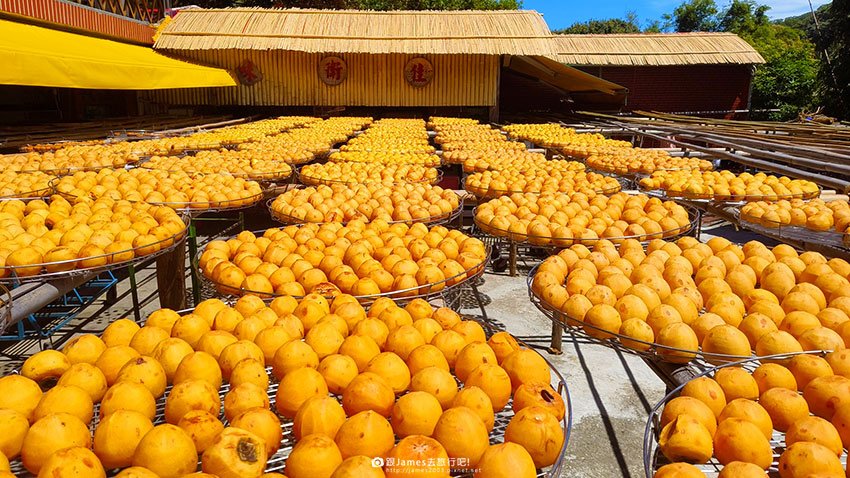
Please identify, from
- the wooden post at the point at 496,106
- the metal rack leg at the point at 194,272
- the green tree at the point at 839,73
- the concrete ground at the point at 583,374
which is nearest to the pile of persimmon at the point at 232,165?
the metal rack leg at the point at 194,272

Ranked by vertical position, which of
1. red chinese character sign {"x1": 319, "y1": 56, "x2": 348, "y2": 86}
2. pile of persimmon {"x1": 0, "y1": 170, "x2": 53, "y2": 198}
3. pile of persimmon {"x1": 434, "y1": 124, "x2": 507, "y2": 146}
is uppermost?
red chinese character sign {"x1": 319, "y1": 56, "x2": 348, "y2": 86}

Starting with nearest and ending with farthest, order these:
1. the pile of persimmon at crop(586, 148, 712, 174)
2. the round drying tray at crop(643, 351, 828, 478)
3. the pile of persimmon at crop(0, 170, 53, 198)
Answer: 1. the round drying tray at crop(643, 351, 828, 478)
2. the pile of persimmon at crop(0, 170, 53, 198)
3. the pile of persimmon at crop(586, 148, 712, 174)

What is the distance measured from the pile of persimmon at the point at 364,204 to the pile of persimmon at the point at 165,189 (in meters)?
0.53

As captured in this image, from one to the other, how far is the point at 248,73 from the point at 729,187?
679 inches

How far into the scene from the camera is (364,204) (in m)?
5.32

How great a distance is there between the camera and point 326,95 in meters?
19.5

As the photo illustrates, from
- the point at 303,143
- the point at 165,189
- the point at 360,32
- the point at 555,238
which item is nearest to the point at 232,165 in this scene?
the point at 165,189

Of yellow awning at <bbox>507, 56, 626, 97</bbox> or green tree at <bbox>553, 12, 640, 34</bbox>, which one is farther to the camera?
green tree at <bbox>553, 12, 640, 34</bbox>

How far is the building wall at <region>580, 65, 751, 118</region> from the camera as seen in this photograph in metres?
24.3

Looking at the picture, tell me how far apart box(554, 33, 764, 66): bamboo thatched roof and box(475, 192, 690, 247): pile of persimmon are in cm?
1907

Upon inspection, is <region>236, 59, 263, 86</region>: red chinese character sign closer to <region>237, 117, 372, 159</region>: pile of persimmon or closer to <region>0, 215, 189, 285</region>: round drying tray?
<region>237, 117, 372, 159</region>: pile of persimmon

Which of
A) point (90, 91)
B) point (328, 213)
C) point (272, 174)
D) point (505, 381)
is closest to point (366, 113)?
point (90, 91)

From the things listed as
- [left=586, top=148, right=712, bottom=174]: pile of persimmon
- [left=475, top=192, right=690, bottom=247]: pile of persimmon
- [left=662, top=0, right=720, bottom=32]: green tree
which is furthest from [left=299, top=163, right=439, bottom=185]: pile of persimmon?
[left=662, top=0, right=720, bottom=32]: green tree

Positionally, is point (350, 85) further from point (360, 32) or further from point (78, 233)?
point (78, 233)
